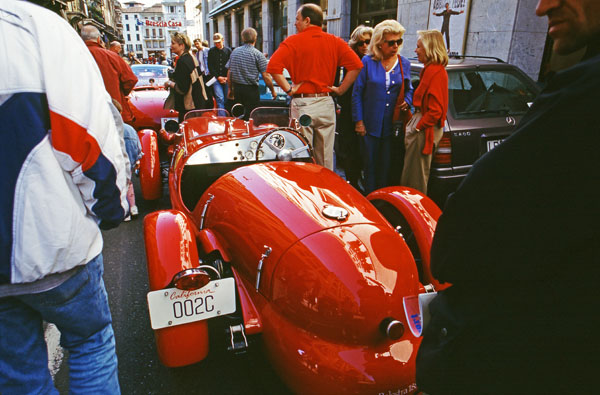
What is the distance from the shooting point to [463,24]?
330 inches

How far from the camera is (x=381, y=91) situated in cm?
425

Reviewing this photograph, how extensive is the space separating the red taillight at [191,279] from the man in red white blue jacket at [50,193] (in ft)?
1.15

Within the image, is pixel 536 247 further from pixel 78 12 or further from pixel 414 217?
pixel 78 12

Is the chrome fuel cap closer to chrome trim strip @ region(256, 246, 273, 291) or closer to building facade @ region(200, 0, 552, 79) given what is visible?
chrome trim strip @ region(256, 246, 273, 291)

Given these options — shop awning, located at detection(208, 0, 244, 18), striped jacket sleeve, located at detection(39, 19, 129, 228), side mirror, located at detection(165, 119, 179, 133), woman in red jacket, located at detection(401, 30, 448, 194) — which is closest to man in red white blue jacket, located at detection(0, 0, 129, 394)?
striped jacket sleeve, located at detection(39, 19, 129, 228)

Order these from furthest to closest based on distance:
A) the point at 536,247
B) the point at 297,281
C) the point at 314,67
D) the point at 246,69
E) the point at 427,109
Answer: the point at 246,69, the point at 314,67, the point at 427,109, the point at 297,281, the point at 536,247

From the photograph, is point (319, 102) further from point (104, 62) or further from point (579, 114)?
point (579, 114)

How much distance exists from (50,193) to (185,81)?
17.3 feet

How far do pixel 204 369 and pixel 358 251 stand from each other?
1.29 meters

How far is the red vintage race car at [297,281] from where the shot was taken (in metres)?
1.62

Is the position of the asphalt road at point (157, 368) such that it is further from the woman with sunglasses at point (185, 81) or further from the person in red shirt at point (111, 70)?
the woman with sunglasses at point (185, 81)

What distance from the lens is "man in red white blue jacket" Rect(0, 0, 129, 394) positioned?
1146 millimetres

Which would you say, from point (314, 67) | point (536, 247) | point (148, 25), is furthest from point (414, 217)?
point (148, 25)

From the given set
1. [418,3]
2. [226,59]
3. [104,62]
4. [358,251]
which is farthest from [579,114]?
[418,3]
